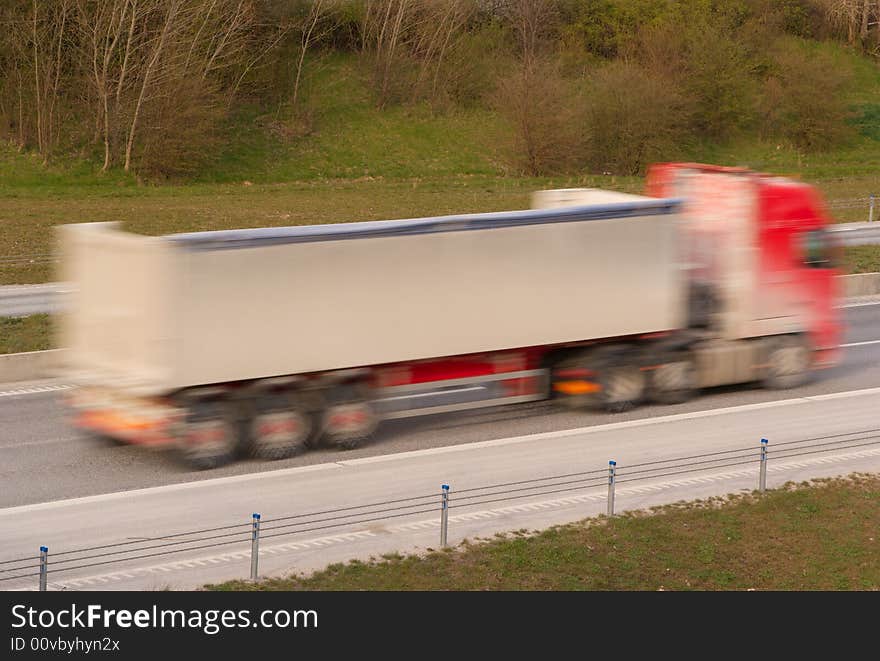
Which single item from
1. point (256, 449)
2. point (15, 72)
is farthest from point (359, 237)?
point (15, 72)

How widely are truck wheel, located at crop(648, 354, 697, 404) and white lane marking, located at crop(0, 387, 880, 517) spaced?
1.39 ft

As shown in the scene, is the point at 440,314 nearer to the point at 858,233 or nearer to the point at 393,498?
the point at 393,498

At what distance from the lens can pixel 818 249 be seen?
67.0 feet

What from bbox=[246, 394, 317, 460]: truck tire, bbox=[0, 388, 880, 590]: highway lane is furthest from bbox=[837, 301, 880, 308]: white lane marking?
bbox=[246, 394, 317, 460]: truck tire

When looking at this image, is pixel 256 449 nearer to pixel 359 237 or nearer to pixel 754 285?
pixel 359 237

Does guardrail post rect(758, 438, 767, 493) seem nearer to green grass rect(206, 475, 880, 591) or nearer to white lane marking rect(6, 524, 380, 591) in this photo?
green grass rect(206, 475, 880, 591)

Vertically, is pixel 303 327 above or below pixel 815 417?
above

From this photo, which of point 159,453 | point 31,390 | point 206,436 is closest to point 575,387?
point 206,436

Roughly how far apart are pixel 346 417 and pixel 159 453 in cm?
231

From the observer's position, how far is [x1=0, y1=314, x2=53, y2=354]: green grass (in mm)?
22531

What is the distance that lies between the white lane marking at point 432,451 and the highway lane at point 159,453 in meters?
0.16

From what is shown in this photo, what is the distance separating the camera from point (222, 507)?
48.1 ft

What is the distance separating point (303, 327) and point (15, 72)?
1896 inches
